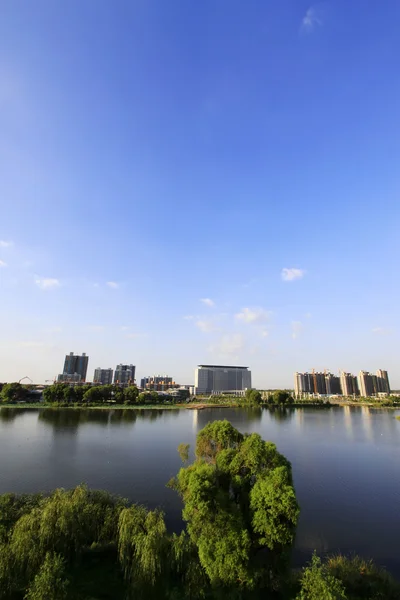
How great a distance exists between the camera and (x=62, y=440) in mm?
44438

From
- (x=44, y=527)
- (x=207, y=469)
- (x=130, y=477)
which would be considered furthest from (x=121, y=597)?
(x=130, y=477)

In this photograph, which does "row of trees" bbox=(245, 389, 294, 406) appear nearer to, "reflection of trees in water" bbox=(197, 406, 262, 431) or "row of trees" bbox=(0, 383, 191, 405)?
"reflection of trees in water" bbox=(197, 406, 262, 431)

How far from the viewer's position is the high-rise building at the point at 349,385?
172 m

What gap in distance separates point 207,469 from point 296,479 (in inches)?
835

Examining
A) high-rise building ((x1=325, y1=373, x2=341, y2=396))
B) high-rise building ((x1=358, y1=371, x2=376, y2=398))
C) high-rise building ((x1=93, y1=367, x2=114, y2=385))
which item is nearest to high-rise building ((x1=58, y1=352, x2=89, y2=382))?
high-rise building ((x1=93, y1=367, x2=114, y2=385))

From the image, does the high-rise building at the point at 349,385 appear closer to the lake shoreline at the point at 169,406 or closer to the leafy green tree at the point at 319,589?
the lake shoreline at the point at 169,406

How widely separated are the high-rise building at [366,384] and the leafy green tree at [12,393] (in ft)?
527

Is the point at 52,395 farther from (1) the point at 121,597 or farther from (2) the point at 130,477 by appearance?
(1) the point at 121,597

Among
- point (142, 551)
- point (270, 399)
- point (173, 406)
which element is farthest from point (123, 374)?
point (142, 551)

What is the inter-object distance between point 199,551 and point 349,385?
184 m

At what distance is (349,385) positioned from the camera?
565ft

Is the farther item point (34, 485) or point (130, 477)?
point (130, 477)

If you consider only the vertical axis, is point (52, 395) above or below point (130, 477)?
above

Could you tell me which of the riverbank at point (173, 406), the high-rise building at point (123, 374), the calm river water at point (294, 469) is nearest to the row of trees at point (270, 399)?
the riverbank at point (173, 406)
